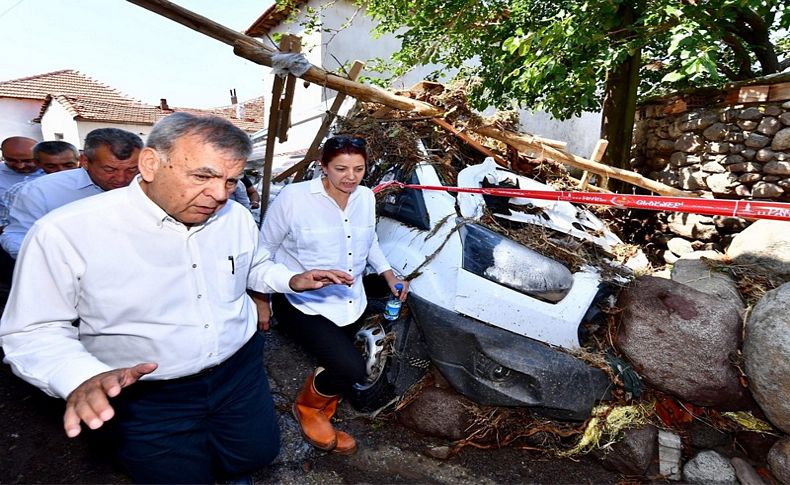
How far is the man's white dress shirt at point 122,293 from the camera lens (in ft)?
4.54

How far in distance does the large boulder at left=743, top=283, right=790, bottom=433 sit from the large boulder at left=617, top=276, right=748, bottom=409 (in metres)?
0.10

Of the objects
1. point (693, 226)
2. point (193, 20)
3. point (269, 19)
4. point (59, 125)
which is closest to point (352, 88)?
point (193, 20)

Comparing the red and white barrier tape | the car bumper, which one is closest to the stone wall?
the red and white barrier tape

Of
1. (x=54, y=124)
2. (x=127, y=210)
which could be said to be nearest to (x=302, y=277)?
(x=127, y=210)

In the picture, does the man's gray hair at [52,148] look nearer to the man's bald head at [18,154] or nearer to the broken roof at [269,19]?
the man's bald head at [18,154]

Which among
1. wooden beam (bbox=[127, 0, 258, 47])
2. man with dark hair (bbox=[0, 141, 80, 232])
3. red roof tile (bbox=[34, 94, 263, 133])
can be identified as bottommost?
red roof tile (bbox=[34, 94, 263, 133])

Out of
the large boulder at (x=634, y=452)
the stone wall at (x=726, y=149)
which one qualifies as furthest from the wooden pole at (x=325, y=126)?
the stone wall at (x=726, y=149)

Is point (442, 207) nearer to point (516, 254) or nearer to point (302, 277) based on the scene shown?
point (516, 254)

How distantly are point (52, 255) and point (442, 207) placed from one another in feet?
7.52

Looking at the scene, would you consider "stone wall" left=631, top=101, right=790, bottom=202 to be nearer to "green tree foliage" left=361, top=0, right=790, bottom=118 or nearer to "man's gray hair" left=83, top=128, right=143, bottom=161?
"green tree foliage" left=361, top=0, right=790, bottom=118

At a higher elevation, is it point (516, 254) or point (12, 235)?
point (516, 254)

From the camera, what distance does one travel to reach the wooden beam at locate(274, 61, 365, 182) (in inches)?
179

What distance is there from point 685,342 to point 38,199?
432 cm

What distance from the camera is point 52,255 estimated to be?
56.0 inches
